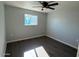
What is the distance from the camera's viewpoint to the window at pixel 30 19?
3.90 meters

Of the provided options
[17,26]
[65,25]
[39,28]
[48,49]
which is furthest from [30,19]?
[48,49]

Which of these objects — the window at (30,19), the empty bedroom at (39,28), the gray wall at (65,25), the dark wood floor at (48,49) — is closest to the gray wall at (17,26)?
the empty bedroom at (39,28)

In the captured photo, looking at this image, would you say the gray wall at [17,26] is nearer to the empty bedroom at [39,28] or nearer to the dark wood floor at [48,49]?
the empty bedroom at [39,28]

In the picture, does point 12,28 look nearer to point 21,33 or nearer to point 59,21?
point 21,33

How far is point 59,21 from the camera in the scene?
372 centimetres

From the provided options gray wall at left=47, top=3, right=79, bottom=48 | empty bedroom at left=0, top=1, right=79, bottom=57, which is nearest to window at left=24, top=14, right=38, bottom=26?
empty bedroom at left=0, top=1, right=79, bottom=57

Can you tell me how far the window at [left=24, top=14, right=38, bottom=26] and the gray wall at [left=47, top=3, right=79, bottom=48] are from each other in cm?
108

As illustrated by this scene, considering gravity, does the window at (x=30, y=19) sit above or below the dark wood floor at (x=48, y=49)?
above

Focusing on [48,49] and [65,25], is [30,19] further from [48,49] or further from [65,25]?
[48,49]

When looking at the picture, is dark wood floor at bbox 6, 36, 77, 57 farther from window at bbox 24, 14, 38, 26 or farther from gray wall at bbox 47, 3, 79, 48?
window at bbox 24, 14, 38, 26

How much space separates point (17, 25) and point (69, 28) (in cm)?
283

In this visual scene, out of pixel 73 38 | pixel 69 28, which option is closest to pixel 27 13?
pixel 69 28

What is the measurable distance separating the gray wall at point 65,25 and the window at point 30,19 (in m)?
1.08

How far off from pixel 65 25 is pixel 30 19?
2.24m
